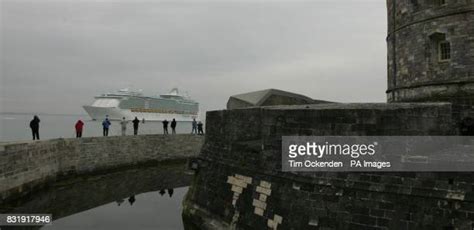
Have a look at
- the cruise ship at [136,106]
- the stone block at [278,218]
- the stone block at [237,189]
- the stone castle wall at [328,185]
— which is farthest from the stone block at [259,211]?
the cruise ship at [136,106]

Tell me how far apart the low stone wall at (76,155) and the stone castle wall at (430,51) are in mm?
13741

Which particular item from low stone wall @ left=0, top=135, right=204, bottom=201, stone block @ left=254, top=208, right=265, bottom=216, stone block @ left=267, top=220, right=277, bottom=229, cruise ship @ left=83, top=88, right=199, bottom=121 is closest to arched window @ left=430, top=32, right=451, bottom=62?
stone block @ left=254, top=208, right=265, bottom=216

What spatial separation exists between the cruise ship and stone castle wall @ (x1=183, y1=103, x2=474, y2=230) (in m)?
59.7

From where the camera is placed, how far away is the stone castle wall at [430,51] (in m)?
13.1

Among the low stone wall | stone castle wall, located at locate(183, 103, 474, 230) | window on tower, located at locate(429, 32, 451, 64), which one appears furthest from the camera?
window on tower, located at locate(429, 32, 451, 64)

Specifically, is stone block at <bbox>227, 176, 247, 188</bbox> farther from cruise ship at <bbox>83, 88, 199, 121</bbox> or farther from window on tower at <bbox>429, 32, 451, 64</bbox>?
cruise ship at <bbox>83, 88, 199, 121</bbox>

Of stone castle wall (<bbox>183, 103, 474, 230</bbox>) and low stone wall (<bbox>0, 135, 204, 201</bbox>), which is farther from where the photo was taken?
low stone wall (<bbox>0, 135, 204, 201</bbox>)

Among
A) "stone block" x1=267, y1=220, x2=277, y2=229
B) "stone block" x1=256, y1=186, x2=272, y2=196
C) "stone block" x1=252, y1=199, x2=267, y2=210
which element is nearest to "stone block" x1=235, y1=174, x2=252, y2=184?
"stone block" x1=256, y1=186, x2=272, y2=196

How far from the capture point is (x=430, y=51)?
14156 millimetres

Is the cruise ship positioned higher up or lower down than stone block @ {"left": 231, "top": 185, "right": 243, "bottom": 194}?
higher up

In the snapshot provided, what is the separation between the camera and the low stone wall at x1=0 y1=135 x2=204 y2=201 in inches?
504

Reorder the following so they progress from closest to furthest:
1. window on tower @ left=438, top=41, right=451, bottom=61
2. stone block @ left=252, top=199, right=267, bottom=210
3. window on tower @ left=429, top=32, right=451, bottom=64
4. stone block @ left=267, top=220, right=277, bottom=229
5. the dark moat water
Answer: stone block @ left=267, top=220, right=277, bottom=229, stone block @ left=252, top=199, right=267, bottom=210, the dark moat water, window on tower @ left=438, top=41, right=451, bottom=61, window on tower @ left=429, top=32, right=451, bottom=64

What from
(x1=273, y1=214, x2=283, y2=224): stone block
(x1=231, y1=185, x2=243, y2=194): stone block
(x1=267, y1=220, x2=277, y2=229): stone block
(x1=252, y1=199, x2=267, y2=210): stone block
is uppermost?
(x1=231, y1=185, x2=243, y2=194): stone block

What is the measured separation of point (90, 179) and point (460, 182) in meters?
16.1
